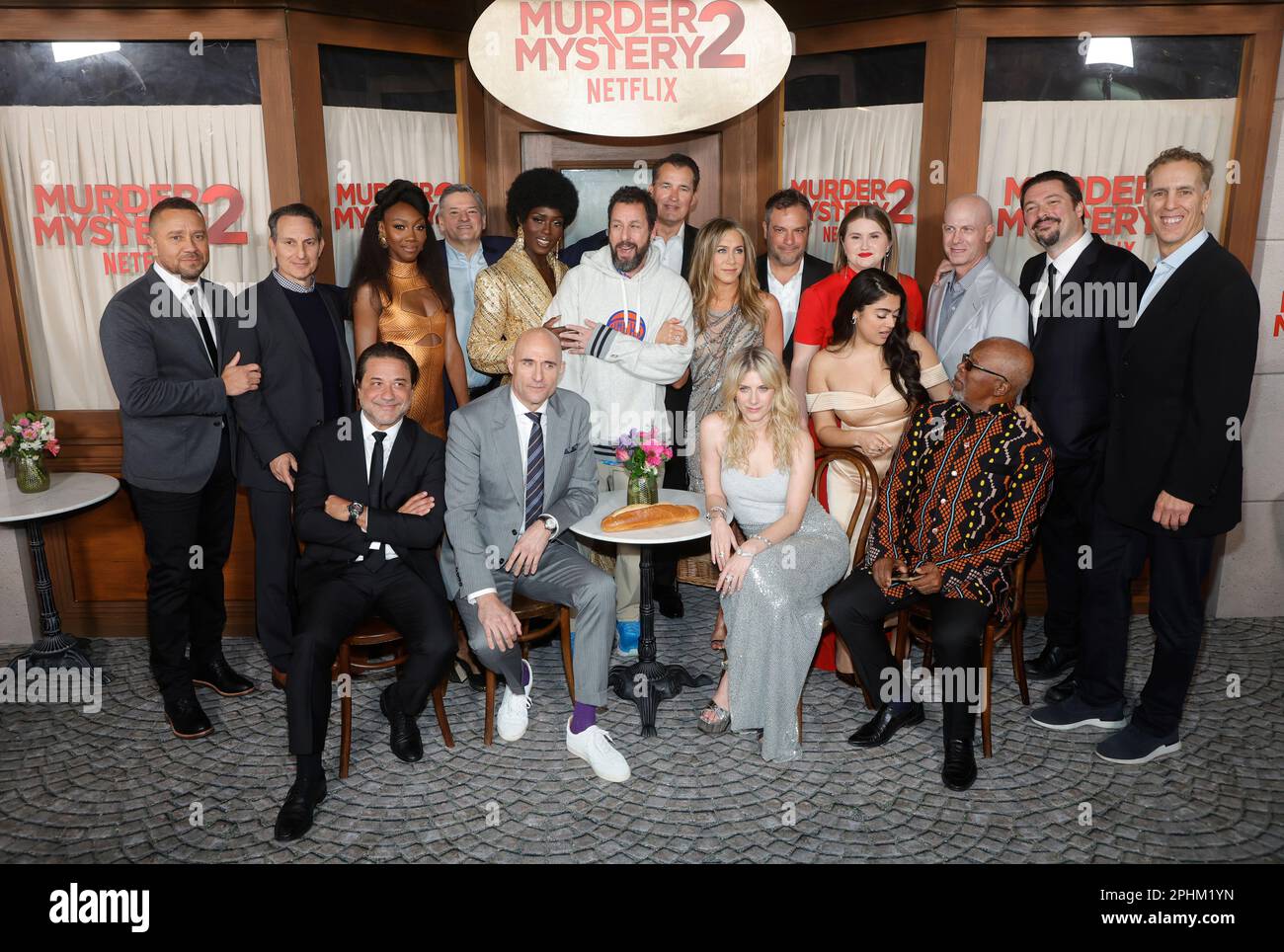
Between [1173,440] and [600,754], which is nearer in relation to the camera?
[1173,440]

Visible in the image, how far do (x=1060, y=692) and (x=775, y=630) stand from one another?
1.52m

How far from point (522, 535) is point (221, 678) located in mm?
1821

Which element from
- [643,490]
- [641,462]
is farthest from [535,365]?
[643,490]

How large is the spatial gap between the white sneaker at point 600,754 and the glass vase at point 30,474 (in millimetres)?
2929

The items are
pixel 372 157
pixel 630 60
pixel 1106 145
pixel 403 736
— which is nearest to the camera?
pixel 403 736

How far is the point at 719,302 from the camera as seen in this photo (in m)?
4.63

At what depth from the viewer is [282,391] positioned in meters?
4.15

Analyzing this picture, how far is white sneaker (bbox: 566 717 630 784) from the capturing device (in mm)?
3633

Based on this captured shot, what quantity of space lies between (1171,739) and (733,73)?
399 centimetres

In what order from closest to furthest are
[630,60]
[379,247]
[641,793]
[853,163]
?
[641,793], [379,247], [630,60], [853,163]

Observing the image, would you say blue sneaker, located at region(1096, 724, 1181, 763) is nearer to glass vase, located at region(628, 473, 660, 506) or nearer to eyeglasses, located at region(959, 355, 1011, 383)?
eyeglasses, located at region(959, 355, 1011, 383)

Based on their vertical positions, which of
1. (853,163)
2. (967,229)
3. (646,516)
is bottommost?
(646,516)

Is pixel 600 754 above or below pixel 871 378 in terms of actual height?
below

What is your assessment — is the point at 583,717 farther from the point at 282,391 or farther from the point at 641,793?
the point at 282,391
